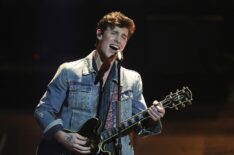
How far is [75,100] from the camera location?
4039 mm

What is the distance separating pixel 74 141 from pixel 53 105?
32 cm

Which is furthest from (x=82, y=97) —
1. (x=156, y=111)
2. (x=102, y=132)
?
(x=156, y=111)

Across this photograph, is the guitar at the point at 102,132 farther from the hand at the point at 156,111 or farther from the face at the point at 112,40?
the face at the point at 112,40

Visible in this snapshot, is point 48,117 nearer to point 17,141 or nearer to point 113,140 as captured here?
point 113,140

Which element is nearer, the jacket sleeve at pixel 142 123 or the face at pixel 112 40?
the face at pixel 112 40

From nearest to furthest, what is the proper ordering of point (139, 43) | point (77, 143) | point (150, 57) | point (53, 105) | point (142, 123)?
point (77, 143) → point (53, 105) → point (142, 123) → point (139, 43) → point (150, 57)

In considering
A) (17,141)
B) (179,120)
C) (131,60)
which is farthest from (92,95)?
(131,60)

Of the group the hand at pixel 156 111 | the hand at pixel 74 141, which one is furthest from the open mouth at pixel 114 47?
the hand at pixel 74 141

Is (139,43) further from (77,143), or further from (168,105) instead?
(77,143)

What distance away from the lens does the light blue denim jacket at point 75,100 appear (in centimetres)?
400

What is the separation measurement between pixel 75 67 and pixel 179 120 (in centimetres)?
726

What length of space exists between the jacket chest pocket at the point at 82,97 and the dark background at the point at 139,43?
8033mm

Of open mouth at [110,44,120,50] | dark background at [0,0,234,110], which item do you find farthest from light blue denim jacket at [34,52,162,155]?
dark background at [0,0,234,110]

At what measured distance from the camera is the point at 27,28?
16.5m
